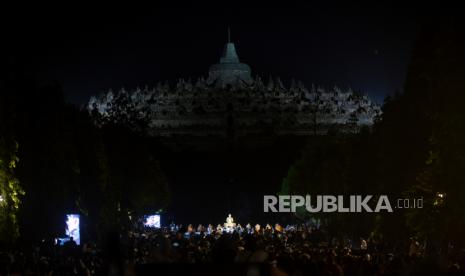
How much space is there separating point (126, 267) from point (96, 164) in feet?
160

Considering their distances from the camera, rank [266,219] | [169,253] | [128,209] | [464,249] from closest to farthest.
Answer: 1. [169,253]
2. [464,249]
3. [128,209]
4. [266,219]

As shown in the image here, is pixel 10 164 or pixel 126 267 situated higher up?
pixel 10 164

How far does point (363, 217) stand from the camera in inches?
2277

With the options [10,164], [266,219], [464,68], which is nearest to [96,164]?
[10,164]

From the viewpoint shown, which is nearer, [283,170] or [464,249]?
[464,249]

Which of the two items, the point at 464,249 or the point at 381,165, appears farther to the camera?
the point at 381,165

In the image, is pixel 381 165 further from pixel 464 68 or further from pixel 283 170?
pixel 283 170

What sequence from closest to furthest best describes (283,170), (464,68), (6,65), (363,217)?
1. (464,68)
2. (6,65)
3. (363,217)
4. (283,170)

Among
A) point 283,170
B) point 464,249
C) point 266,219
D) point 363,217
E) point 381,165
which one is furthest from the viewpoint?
point 283,170

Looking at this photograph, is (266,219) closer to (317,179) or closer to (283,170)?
(283,170)

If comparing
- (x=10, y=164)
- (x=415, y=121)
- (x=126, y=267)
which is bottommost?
(x=126, y=267)

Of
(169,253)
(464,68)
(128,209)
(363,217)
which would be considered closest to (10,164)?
(464,68)

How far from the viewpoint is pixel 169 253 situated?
15016 mm

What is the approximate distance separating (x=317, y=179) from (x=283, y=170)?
46.8 meters
